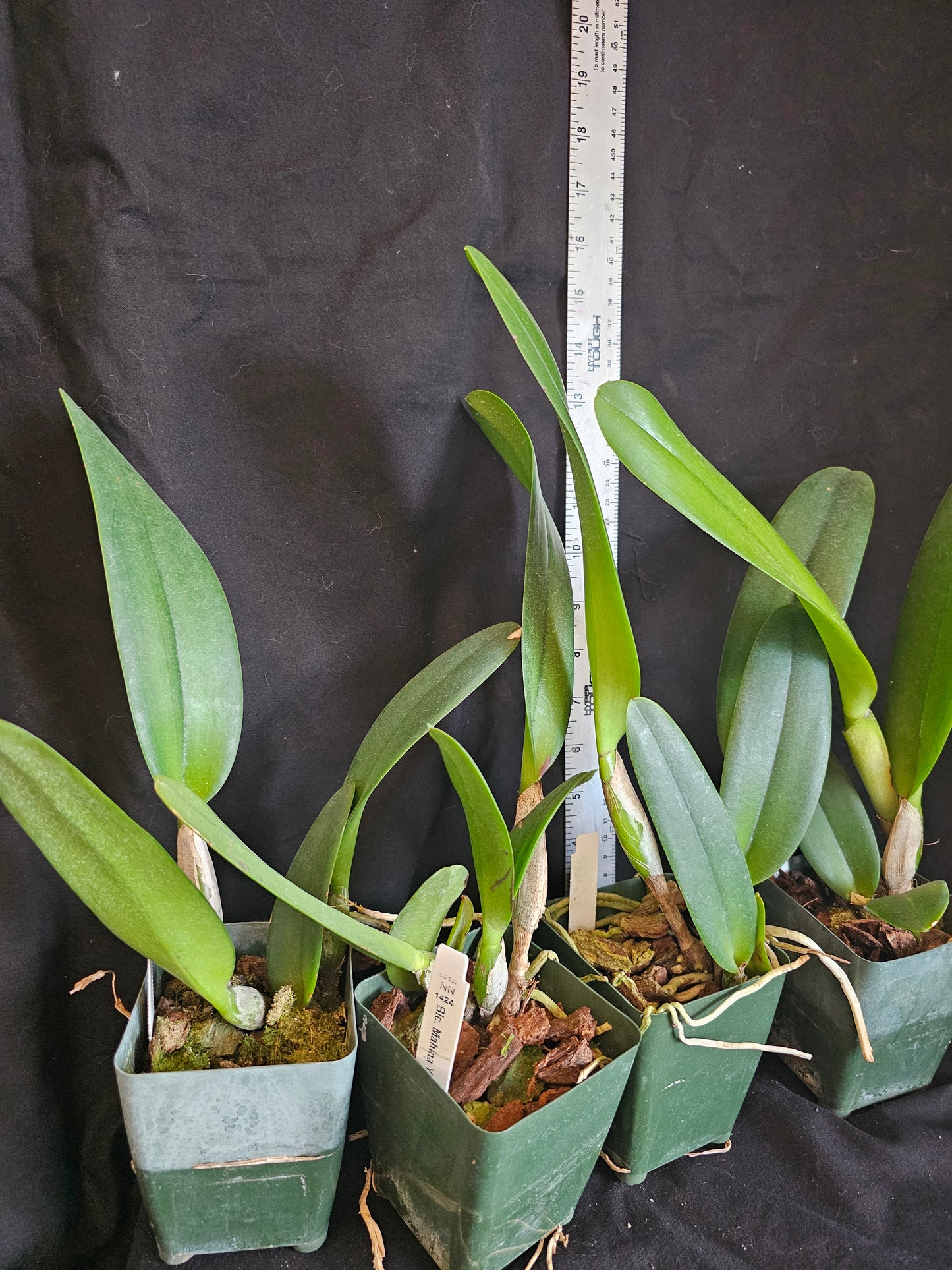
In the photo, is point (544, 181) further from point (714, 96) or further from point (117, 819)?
point (117, 819)

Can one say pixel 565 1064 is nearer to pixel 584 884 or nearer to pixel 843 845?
pixel 584 884

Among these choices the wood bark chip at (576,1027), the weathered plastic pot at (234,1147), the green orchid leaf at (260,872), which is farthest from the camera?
the wood bark chip at (576,1027)

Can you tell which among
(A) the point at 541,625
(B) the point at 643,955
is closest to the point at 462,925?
(B) the point at 643,955

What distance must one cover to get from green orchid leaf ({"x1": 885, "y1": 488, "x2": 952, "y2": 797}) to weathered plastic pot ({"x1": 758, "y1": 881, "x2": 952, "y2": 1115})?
7.6 inches

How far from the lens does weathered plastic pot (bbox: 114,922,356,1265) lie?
74 centimetres


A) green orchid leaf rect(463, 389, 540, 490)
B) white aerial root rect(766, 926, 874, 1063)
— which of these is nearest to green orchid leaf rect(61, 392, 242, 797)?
green orchid leaf rect(463, 389, 540, 490)

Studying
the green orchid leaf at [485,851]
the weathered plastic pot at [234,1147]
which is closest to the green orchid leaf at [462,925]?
the green orchid leaf at [485,851]

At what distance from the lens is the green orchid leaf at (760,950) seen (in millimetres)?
906

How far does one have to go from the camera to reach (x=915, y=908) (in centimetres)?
92

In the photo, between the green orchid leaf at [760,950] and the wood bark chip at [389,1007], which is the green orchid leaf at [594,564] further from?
the wood bark chip at [389,1007]

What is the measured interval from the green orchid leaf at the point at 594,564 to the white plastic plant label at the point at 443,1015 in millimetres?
267

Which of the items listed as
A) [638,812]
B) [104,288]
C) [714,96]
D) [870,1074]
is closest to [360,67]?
[104,288]

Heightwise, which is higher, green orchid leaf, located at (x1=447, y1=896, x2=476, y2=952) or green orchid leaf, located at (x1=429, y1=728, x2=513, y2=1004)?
green orchid leaf, located at (x1=429, y1=728, x2=513, y2=1004)

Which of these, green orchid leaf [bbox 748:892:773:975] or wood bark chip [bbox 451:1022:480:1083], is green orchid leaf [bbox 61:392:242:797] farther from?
green orchid leaf [bbox 748:892:773:975]
